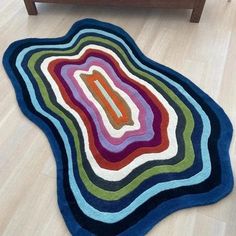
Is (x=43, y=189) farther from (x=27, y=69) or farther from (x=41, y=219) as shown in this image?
(x=27, y=69)

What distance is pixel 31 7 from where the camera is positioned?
1.88 meters

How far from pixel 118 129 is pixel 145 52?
615mm

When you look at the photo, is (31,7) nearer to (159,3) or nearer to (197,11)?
(159,3)

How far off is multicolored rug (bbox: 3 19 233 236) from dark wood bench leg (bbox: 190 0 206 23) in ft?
1.57

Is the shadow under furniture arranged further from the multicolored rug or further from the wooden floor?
the multicolored rug

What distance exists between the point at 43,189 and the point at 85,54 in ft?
2.90

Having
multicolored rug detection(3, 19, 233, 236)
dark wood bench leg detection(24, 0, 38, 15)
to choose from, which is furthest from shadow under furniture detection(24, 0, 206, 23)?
multicolored rug detection(3, 19, 233, 236)

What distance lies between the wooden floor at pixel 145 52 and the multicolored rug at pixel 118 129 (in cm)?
5

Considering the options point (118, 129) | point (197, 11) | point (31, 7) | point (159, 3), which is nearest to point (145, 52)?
point (159, 3)

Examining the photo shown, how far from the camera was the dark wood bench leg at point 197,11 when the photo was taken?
5.64ft

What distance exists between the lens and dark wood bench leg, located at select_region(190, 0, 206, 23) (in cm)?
172

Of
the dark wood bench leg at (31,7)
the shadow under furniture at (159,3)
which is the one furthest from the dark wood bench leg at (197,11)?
the dark wood bench leg at (31,7)

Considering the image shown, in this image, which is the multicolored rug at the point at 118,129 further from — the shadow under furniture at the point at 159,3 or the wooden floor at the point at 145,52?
the shadow under furniture at the point at 159,3

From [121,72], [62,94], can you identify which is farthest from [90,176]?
[121,72]
